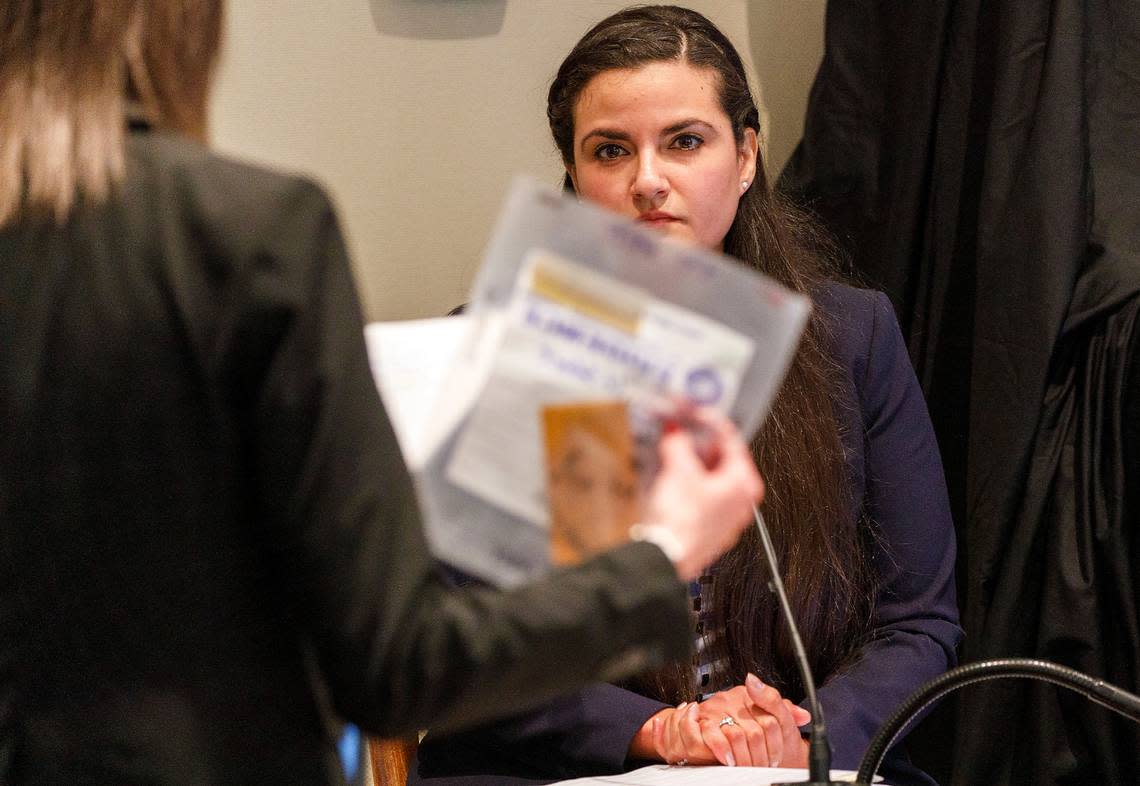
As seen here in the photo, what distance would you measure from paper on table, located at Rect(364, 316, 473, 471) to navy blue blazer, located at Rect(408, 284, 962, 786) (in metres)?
0.61

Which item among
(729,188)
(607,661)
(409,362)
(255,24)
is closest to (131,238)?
(409,362)

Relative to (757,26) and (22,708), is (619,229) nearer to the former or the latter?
(22,708)

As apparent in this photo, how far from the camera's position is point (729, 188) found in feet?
5.17

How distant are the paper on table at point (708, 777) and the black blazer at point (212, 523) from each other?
18.8 inches

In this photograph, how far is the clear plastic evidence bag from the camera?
0.71 metres

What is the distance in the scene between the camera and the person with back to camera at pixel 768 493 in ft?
4.43

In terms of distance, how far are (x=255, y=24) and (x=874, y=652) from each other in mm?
1221

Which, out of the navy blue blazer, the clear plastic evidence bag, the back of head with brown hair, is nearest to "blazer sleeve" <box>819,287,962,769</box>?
the navy blue blazer

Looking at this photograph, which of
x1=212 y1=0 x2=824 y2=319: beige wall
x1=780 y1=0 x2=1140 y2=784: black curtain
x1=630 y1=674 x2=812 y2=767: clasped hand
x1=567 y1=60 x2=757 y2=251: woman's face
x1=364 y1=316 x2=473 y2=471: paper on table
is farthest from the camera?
x1=212 y1=0 x2=824 y2=319: beige wall

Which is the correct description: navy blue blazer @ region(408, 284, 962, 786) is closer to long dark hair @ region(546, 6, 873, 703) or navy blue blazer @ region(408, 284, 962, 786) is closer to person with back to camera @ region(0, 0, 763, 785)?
long dark hair @ region(546, 6, 873, 703)

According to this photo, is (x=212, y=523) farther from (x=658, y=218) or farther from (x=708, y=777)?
(x=658, y=218)

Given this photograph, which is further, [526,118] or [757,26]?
[757,26]

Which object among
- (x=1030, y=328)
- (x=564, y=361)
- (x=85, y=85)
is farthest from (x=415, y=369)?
(x=1030, y=328)

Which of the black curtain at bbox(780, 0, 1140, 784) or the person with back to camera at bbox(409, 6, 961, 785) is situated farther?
the black curtain at bbox(780, 0, 1140, 784)
